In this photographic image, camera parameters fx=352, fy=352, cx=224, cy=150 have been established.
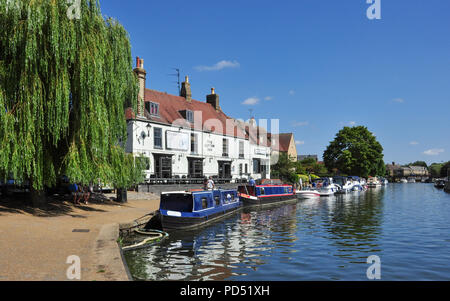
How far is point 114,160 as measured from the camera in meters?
19.3

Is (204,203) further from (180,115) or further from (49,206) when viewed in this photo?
(180,115)

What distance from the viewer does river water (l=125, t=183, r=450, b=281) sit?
10539 mm

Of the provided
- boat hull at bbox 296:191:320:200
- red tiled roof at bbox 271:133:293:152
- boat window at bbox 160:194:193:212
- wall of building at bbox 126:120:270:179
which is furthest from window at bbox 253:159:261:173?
boat window at bbox 160:194:193:212

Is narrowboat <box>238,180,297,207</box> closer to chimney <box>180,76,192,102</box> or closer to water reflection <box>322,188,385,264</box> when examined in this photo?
water reflection <box>322,188,385,264</box>

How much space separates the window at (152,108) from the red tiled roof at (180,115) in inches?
18.1

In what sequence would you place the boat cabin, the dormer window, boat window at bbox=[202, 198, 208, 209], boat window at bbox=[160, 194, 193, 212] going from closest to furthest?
the boat cabin, boat window at bbox=[160, 194, 193, 212], boat window at bbox=[202, 198, 208, 209], the dormer window

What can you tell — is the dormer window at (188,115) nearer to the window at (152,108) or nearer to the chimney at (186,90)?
the window at (152,108)

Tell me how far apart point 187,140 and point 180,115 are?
10.8ft

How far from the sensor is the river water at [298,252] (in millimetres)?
10539

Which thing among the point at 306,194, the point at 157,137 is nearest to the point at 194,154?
the point at 157,137

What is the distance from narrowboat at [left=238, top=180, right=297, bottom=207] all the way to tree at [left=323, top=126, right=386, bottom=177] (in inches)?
1540

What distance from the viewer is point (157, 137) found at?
114 ft
